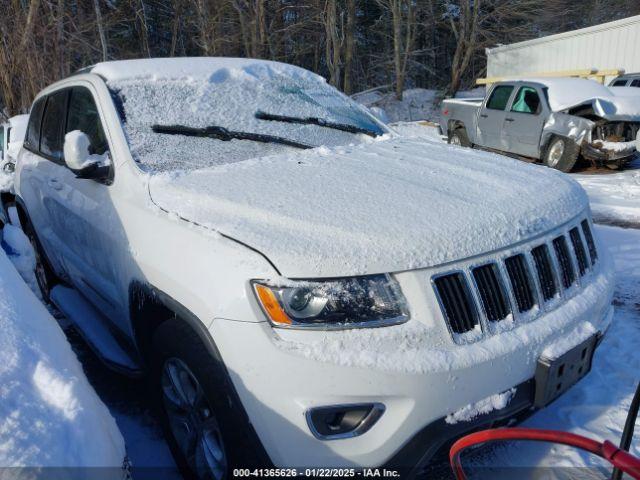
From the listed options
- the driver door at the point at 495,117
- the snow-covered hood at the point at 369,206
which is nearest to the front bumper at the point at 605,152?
the driver door at the point at 495,117

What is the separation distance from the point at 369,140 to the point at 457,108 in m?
9.32

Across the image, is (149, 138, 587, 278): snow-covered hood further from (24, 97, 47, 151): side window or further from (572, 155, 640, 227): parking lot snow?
(572, 155, 640, 227): parking lot snow

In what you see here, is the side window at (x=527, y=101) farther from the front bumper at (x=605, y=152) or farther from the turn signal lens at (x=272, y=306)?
the turn signal lens at (x=272, y=306)

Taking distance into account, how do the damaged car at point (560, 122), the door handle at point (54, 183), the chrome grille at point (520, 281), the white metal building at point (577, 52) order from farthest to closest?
1. the white metal building at point (577, 52)
2. the damaged car at point (560, 122)
3. the door handle at point (54, 183)
4. the chrome grille at point (520, 281)

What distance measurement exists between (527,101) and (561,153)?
1411 mm

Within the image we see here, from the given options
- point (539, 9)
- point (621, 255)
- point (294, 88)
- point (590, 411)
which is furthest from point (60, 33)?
point (539, 9)

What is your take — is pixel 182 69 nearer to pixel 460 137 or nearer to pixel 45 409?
pixel 45 409

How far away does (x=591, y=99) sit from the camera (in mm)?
8734

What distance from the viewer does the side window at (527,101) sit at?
9.51 metres

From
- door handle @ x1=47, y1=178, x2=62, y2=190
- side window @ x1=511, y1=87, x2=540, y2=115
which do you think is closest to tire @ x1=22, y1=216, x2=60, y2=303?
door handle @ x1=47, y1=178, x2=62, y2=190

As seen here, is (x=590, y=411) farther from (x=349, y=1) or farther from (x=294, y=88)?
(x=349, y=1)

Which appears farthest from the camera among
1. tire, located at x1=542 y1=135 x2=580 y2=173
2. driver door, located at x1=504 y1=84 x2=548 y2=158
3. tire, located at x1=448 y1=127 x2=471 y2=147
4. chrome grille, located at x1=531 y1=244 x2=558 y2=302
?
tire, located at x1=448 y1=127 x2=471 y2=147

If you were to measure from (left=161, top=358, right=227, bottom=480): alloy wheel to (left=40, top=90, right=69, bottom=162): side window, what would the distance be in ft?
6.39

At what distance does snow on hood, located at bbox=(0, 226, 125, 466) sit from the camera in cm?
111
